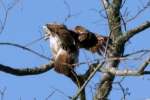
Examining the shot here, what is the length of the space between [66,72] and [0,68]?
0.69 m

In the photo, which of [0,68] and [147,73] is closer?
[147,73]

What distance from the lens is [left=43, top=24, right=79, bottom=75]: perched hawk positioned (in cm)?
848

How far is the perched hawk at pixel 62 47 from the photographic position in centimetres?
848

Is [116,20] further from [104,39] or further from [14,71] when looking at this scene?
[14,71]

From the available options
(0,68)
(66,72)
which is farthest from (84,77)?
(0,68)

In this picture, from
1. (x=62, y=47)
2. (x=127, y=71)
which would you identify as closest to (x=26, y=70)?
(x=62, y=47)

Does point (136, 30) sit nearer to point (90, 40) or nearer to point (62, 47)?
point (90, 40)

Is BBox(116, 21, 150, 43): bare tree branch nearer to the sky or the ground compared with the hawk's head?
nearer to the ground

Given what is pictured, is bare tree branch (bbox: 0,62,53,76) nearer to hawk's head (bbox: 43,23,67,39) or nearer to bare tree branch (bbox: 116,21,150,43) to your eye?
hawk's head (bbox: 43,23,67,39)

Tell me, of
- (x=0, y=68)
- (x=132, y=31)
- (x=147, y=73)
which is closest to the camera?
(x=147, y=73)

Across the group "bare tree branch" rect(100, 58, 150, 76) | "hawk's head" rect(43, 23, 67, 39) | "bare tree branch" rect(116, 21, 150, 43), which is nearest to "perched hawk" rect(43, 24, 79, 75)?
"hawk's head" rect(43, 23, 67, 39)

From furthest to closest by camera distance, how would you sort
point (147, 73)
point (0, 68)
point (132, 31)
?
1. point (132, 31)
2. point (0, 68)
3. point (147, 73)

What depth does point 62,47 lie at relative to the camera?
8.60 m

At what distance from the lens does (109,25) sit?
8.74 meters
